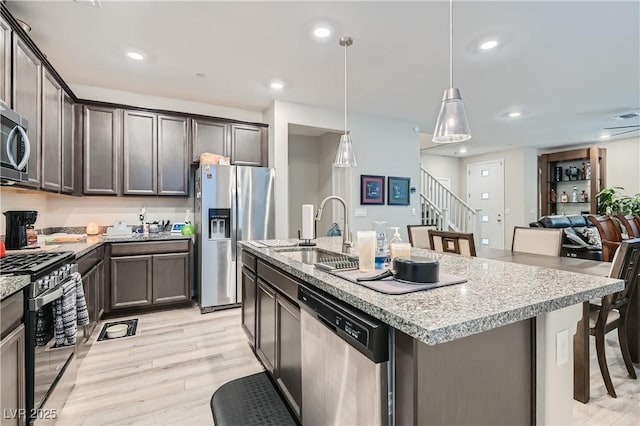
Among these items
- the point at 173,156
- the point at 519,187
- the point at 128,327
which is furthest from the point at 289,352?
the point at 519,187

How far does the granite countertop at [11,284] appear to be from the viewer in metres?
1.38

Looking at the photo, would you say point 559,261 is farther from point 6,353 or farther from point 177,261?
point 177,261

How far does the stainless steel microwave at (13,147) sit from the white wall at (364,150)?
260cm

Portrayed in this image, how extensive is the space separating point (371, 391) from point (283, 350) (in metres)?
0.94

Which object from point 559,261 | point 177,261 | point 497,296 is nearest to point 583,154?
point 559,261

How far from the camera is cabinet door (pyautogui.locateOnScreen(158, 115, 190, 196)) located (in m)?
3.94

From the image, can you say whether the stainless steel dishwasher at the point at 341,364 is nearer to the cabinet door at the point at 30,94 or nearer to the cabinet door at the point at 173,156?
the cabinet door at the point at 30,94

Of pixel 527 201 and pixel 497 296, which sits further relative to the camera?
pixel 527 201

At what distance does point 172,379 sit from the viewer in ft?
7.48

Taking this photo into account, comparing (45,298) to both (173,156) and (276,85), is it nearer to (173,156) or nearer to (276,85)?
(173,156)

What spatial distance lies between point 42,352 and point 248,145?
10.6ft

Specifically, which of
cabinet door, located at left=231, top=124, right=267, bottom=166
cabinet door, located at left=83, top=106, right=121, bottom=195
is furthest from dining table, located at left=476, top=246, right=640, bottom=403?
cabinet door, located at left=83, top=106, right=121, bottom=195

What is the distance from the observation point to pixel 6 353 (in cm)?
139

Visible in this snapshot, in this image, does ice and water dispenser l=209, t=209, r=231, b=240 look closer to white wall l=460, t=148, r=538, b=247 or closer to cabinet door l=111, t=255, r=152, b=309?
cabinet door l=111, t=255, r=152, b=309
